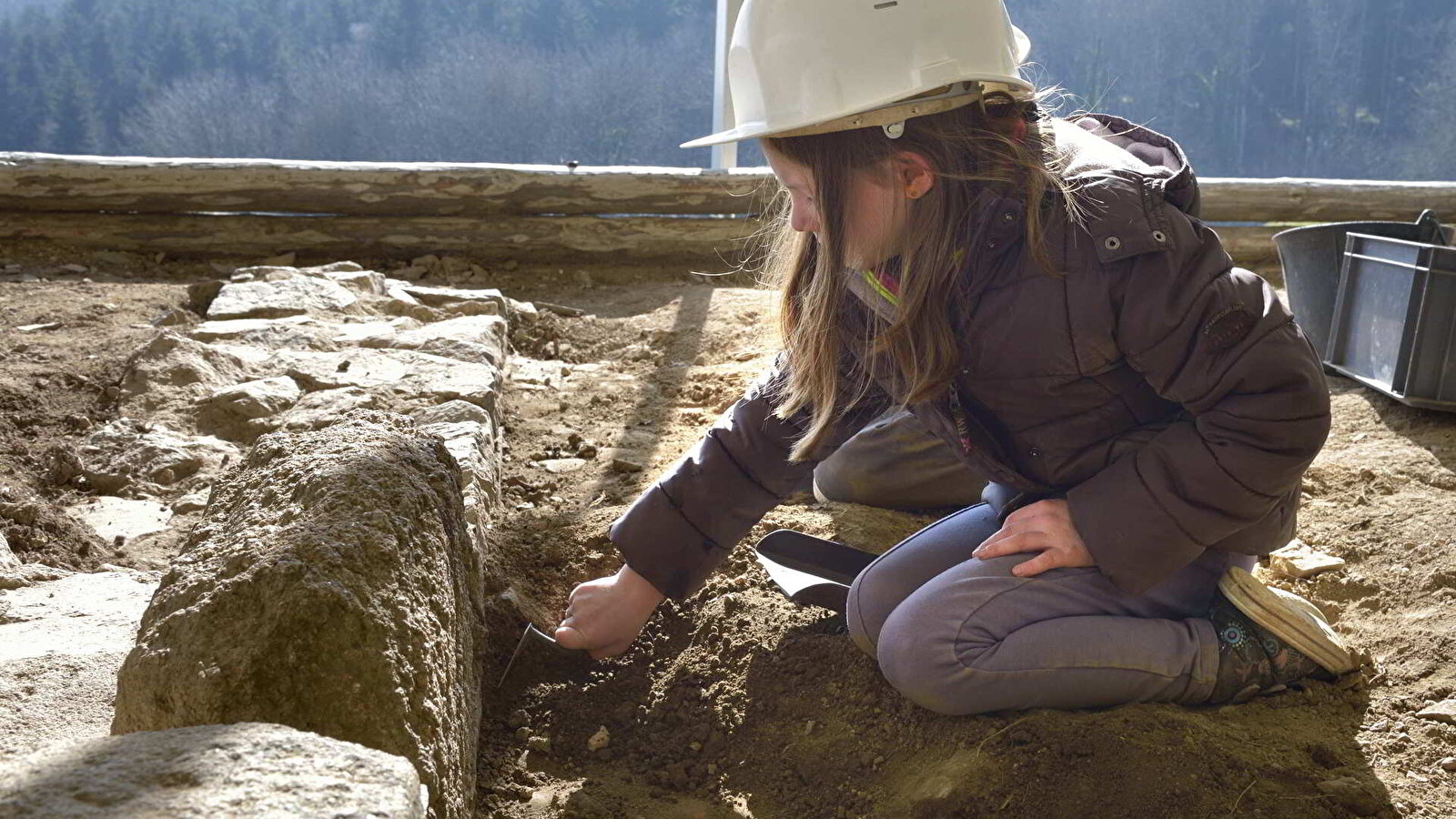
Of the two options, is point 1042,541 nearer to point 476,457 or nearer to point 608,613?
point 608,613

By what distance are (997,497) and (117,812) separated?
146 centimetres

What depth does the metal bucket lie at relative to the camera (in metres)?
3.64

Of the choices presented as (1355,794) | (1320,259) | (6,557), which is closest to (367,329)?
(6,557)

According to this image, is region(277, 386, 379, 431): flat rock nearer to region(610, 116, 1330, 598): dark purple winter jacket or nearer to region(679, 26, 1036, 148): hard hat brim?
region(679, 26, 1036, 148): hard hat brim

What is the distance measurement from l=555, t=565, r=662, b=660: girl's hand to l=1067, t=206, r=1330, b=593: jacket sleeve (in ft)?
2.47

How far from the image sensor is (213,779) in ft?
2.99

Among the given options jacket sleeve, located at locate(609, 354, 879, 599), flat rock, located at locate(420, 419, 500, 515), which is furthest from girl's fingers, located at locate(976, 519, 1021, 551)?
flat rock, located at locate(420, 419, 500, 515)

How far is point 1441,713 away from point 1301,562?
0.58m

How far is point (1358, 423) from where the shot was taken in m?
3.11

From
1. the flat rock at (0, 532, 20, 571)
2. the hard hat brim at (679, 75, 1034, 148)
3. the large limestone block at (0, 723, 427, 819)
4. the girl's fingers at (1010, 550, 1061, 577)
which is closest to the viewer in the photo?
the large limestone block at (0, 723, 427, 819)

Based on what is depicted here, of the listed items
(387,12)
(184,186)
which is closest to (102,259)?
(184,186)

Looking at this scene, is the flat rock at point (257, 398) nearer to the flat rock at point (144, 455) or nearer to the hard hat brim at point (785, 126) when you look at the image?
the flat rock at point (144, 455)

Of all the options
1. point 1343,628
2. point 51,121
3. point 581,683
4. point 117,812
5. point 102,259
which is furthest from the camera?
point 51,121

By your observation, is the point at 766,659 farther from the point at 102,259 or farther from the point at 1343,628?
the point at 102,259
